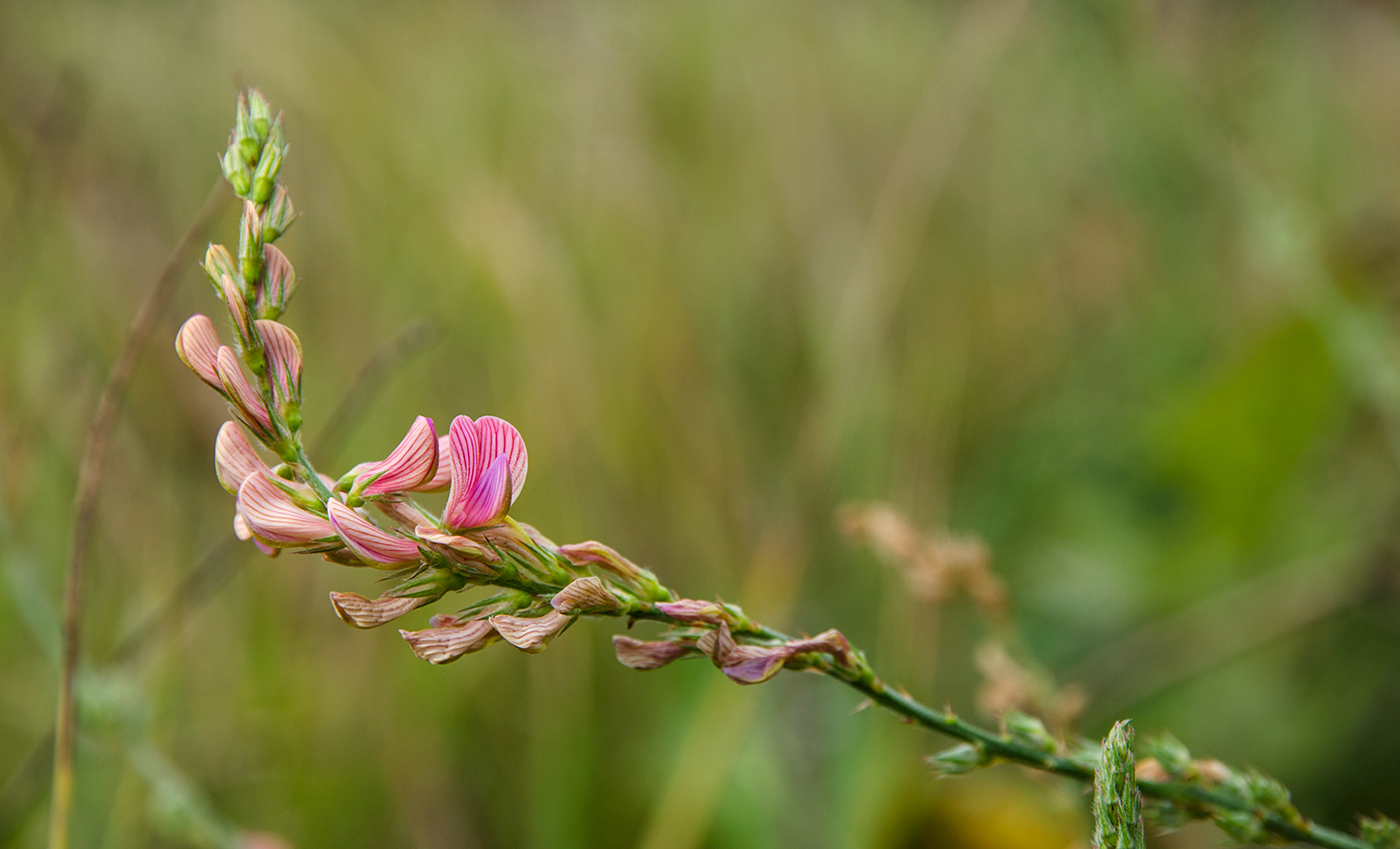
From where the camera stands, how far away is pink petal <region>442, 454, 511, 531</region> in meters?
0.45

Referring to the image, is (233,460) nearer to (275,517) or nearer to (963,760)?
(275,517)

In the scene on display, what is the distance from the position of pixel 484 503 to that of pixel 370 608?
6 cm

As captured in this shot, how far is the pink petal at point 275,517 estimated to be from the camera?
43 cm

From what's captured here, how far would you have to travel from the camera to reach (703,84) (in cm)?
284

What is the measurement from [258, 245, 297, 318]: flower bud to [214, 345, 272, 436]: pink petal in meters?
0.03

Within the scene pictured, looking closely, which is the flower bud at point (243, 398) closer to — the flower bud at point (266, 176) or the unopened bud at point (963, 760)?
the flower bud at point (266, 176)

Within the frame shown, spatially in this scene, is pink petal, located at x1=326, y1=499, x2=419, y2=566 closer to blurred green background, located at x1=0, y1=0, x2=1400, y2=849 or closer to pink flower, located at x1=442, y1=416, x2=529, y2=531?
pink flower, located at x1=442, y1=416, x2=529, y2=531

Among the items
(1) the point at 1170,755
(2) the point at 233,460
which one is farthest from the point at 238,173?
(1) the point at 1170,755

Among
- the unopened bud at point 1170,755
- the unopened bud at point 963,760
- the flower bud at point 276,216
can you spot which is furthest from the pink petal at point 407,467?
the unopened bud at point 1170,755

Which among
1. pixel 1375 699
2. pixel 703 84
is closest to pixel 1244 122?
pixel 703 84

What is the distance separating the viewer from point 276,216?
467mm

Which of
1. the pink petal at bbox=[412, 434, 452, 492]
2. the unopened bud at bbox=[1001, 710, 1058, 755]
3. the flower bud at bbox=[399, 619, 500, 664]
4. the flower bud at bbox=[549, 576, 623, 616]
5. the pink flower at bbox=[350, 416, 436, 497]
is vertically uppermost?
the unopened bud at bbox=[1001, 710, 1058, 755]

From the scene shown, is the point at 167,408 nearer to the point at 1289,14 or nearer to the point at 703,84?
the point at 703,84

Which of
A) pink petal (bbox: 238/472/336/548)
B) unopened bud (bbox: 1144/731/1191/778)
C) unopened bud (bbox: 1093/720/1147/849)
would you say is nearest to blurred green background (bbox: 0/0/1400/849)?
unopened bud (bbox: 1144/731/1191/778)
